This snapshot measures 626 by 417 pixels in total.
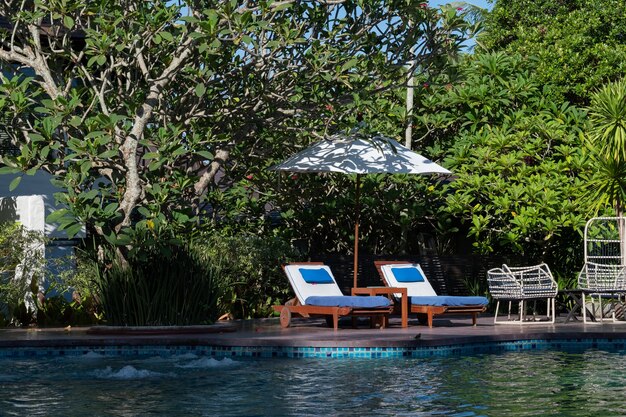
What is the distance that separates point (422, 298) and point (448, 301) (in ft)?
1.49

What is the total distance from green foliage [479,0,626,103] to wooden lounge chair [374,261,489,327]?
11751mm

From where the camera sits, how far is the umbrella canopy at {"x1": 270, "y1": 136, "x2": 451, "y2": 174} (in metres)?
15.8

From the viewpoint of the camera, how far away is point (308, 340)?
12.8 metres

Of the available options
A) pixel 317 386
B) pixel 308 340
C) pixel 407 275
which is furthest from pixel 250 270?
pixel 317 386

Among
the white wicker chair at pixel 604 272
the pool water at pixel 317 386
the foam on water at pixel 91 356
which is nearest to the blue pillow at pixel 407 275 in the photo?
the white wicker chair at pixel 604 272

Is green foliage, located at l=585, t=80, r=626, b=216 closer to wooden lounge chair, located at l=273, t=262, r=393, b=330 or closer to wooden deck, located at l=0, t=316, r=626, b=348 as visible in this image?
wooden deck, located at l=0, t=316, r=626, b=348

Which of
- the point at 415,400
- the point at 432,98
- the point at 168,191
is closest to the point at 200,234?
the point at 168,191

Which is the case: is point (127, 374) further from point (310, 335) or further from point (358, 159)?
point (358, 159)

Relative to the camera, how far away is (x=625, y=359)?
40.2 feet

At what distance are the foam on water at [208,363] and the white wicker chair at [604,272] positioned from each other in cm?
595

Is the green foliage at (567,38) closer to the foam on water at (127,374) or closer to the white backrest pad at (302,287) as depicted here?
the white backrest pad at (302,287)

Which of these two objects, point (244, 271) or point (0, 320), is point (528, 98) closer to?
point (244, 271)

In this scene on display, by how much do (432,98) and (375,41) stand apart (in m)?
4.71

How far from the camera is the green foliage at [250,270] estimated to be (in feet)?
55.4
